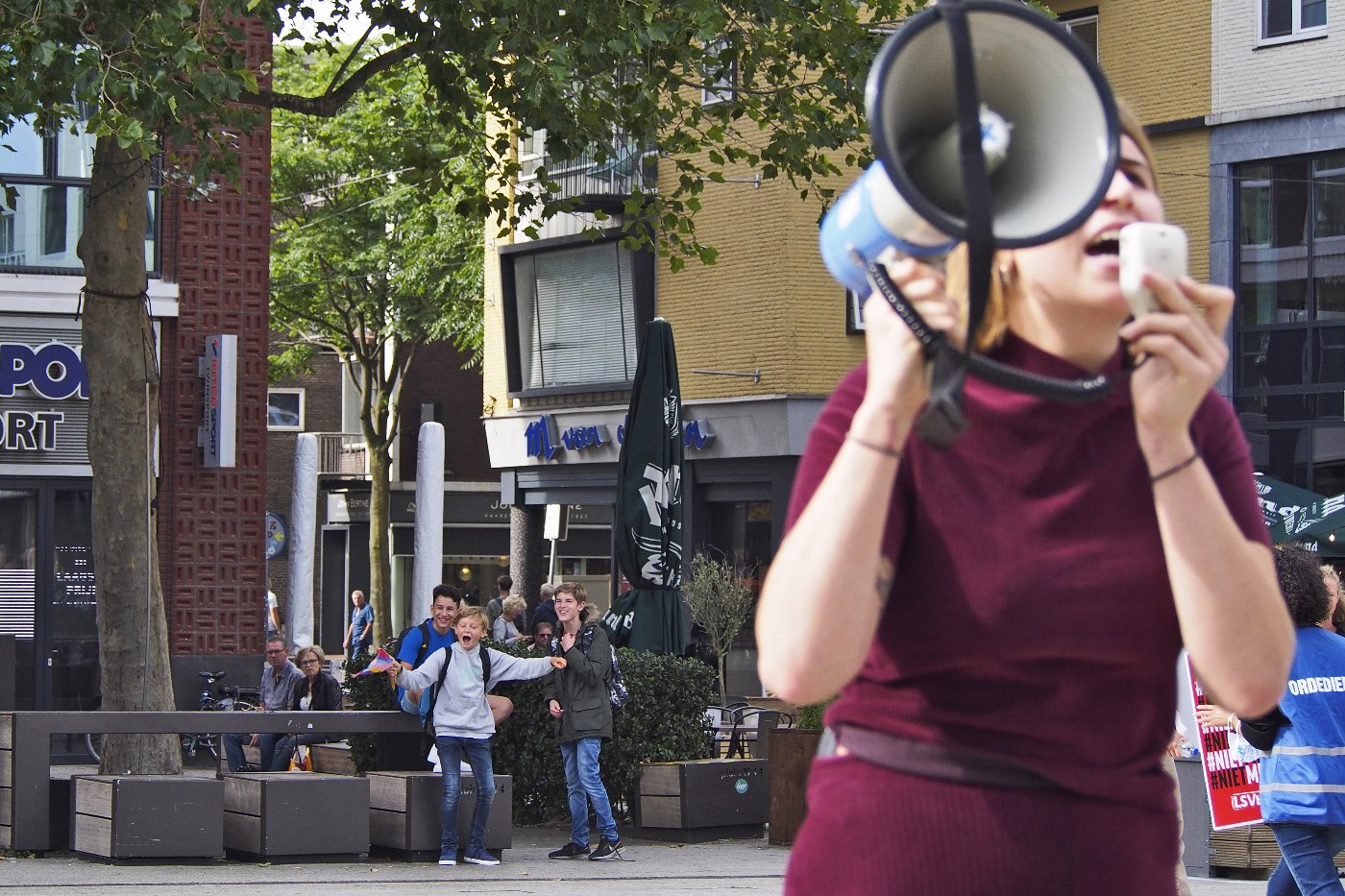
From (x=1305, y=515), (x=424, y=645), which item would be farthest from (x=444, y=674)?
(x=1305, y=515)

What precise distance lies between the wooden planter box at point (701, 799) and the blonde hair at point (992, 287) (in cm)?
1154

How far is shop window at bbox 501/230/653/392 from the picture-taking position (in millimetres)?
29547

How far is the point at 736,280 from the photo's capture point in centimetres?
2775

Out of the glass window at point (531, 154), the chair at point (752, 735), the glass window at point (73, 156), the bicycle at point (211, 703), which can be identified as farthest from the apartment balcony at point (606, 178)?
the chair at point (752, 735)

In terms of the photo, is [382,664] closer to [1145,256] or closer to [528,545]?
[1145,256]

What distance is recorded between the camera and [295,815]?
39.6ft

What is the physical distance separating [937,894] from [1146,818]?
26 centimetres

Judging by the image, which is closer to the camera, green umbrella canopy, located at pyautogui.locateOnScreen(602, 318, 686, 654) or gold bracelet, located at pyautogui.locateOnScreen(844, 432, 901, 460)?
gold bracelet, located at pyautogui.locateOnScreen(844, 432, 901, 460)

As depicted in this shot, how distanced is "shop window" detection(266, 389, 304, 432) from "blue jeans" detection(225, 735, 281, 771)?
3174 cm

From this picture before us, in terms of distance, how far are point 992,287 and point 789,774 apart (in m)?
11.2

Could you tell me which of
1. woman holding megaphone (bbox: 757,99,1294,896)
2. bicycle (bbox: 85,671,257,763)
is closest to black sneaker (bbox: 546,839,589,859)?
bicycle (bbox: 85,671,257,763)

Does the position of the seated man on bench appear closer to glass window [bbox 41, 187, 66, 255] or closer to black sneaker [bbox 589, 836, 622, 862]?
black sneaker [bbox 589, 836, 622, 862]

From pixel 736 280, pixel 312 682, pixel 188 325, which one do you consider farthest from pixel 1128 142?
pixel 736 280

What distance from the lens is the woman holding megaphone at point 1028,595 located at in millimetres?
1939
